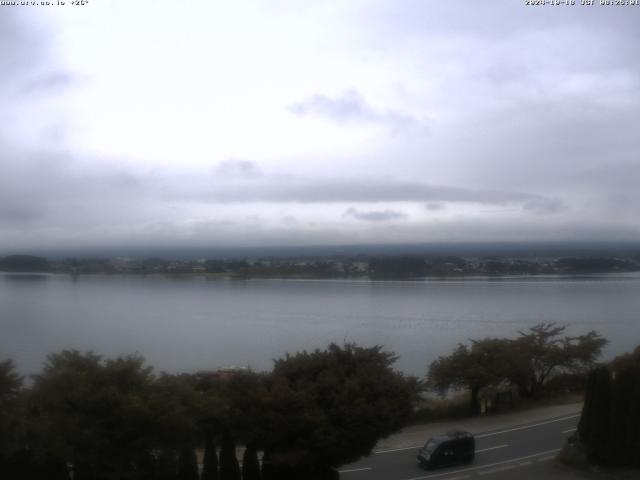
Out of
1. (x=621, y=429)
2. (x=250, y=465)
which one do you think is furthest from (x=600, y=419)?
(x=250, y=465)

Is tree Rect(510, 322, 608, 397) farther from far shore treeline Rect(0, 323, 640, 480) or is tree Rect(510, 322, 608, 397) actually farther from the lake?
far shore treeline Rect(0, 323, 640, 480)

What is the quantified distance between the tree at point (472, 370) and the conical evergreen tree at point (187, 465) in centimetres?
1074

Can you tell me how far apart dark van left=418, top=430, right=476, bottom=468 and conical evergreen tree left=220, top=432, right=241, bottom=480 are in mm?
4349

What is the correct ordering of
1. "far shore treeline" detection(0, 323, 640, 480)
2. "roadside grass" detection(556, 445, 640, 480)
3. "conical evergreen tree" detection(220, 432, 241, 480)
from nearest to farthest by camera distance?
1. "far shore treeline" detection(0, 323, 640, 480)
2. "conical evergreen tree" detection(220, 432, 241, 480)
3. "roadside grass" detection(556, 445, 640, 480)

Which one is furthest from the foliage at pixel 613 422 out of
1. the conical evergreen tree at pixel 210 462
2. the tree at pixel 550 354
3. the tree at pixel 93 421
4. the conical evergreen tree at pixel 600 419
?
the tree at pixel 550 354

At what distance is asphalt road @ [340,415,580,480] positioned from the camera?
Result: 12516 mm

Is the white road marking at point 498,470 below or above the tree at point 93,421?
below

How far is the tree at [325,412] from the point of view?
390 inches

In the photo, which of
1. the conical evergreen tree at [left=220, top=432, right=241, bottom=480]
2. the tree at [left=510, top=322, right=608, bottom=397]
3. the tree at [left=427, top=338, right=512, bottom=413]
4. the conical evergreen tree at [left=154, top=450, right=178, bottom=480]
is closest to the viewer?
the conical evergreen tree at [left=154, top=450, right=178, bottom=480]

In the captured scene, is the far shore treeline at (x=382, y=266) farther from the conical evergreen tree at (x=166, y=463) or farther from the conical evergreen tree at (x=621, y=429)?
the conical evergreen tree at (x=166, y=463)

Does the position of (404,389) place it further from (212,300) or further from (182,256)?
(182,256)

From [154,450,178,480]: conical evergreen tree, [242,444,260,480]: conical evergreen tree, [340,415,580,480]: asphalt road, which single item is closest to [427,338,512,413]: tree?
[340,415,580,480]: asphalt road

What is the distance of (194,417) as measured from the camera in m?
9.35

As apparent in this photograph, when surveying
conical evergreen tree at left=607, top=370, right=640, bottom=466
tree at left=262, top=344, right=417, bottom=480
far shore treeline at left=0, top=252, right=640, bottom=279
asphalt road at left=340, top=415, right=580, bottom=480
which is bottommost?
asphalt road at left=340, top=415, right=580, bottom=480
